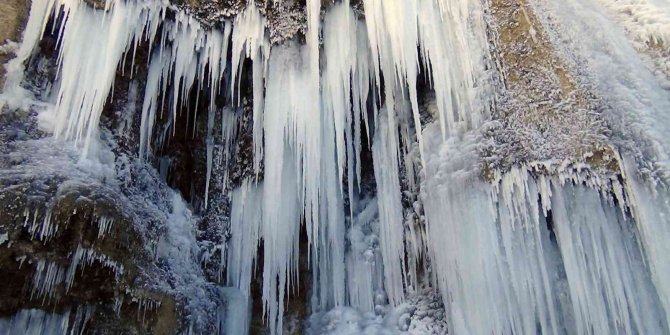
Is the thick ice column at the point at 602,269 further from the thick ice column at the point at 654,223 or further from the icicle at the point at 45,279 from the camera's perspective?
the icicle at the point at 45,279

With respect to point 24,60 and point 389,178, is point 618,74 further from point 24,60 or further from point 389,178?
point 24,60

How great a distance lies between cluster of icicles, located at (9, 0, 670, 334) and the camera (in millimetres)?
3643

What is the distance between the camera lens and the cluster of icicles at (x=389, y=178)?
3643mm

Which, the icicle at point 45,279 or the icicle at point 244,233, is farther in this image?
the icicle at point 244,233

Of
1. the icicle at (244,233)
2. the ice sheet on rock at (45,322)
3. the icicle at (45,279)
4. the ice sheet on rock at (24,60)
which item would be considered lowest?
the ice sheet on rock at (45,322)

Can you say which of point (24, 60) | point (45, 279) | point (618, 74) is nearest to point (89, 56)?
point (24, 60)

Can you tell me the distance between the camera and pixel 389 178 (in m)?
4.97

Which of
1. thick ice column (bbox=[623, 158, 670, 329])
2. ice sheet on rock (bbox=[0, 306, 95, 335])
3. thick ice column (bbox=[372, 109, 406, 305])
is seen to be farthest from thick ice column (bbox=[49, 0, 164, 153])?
thick ice column (bbox=[623, 158, 670, 329])

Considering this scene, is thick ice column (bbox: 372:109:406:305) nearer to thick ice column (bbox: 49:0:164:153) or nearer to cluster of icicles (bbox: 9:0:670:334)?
cluster of icicles (bbox: 9:0:670:334)

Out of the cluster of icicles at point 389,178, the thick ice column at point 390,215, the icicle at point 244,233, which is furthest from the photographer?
the icicle at point 244,233

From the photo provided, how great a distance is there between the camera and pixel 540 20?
421 centimetres

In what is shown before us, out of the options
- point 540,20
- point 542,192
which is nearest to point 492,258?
point 542,192

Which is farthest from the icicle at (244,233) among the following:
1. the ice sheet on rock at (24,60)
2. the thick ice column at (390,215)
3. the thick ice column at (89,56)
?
the ice sheet on rock at (24,60)

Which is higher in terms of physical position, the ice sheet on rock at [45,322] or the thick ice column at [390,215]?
the thick ice column at [390,215]
